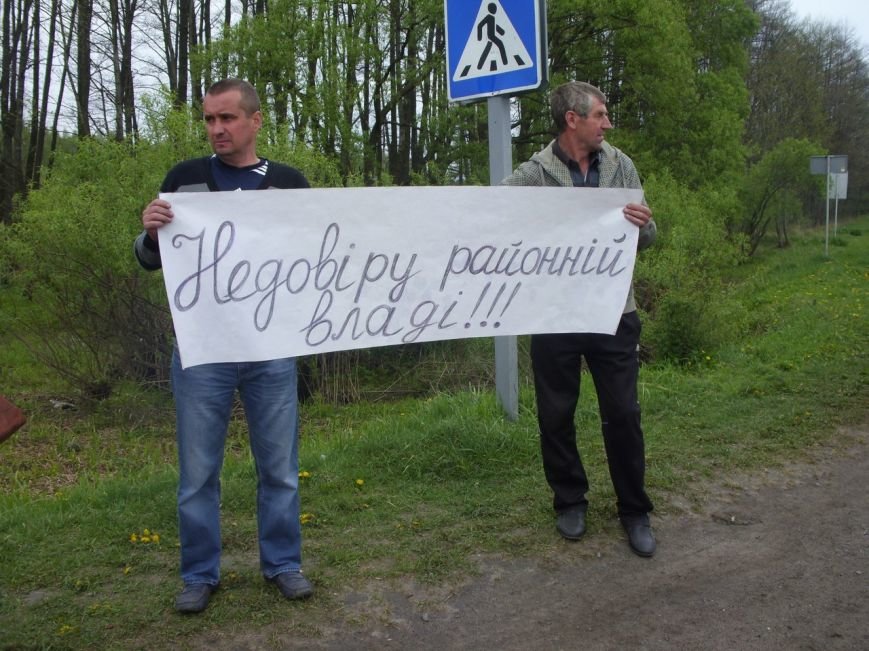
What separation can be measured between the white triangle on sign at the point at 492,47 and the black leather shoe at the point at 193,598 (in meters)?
3.13

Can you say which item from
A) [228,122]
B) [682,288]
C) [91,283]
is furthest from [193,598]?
[682,288]

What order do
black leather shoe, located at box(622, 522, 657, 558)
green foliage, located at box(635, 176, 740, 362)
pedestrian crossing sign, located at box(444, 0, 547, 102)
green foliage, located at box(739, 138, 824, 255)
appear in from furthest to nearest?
green foliage, located at box(739, 138, 824, 255)
green foliage, located at box(635, 176, 740, 362)
pedestrian crossing sign, located at box(444, 0, 547, 102)
black leather shoe, located at box(622, 522, 657, 558)

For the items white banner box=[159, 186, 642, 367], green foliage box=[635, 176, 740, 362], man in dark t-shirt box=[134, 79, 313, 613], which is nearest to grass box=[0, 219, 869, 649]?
man in dark t-shirt box=[134, 79, 313, 613]

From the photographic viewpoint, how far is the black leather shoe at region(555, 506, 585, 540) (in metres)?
3.96

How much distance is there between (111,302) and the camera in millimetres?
8547

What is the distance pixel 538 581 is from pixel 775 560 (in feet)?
3.37

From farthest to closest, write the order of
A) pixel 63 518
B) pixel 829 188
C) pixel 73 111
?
pixel 829 188 → pixel 73 111 → pixel 63 518

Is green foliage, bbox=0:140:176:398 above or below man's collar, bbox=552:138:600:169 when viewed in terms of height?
below

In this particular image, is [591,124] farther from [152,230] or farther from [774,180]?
[774,180]

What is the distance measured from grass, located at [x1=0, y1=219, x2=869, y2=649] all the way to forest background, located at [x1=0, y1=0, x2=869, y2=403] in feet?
2.57

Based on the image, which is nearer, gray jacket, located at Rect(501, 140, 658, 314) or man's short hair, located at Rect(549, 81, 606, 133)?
man's short hair, located at Rect(549, 81, 606, 133)

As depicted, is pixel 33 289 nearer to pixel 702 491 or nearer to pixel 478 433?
pixel 478 433

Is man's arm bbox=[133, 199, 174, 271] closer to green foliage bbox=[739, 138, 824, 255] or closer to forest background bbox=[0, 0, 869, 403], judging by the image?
forest background bbox=[0, 0, 869, 403]

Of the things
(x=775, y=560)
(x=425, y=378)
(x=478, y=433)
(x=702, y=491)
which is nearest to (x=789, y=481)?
(x=702, y=491)
